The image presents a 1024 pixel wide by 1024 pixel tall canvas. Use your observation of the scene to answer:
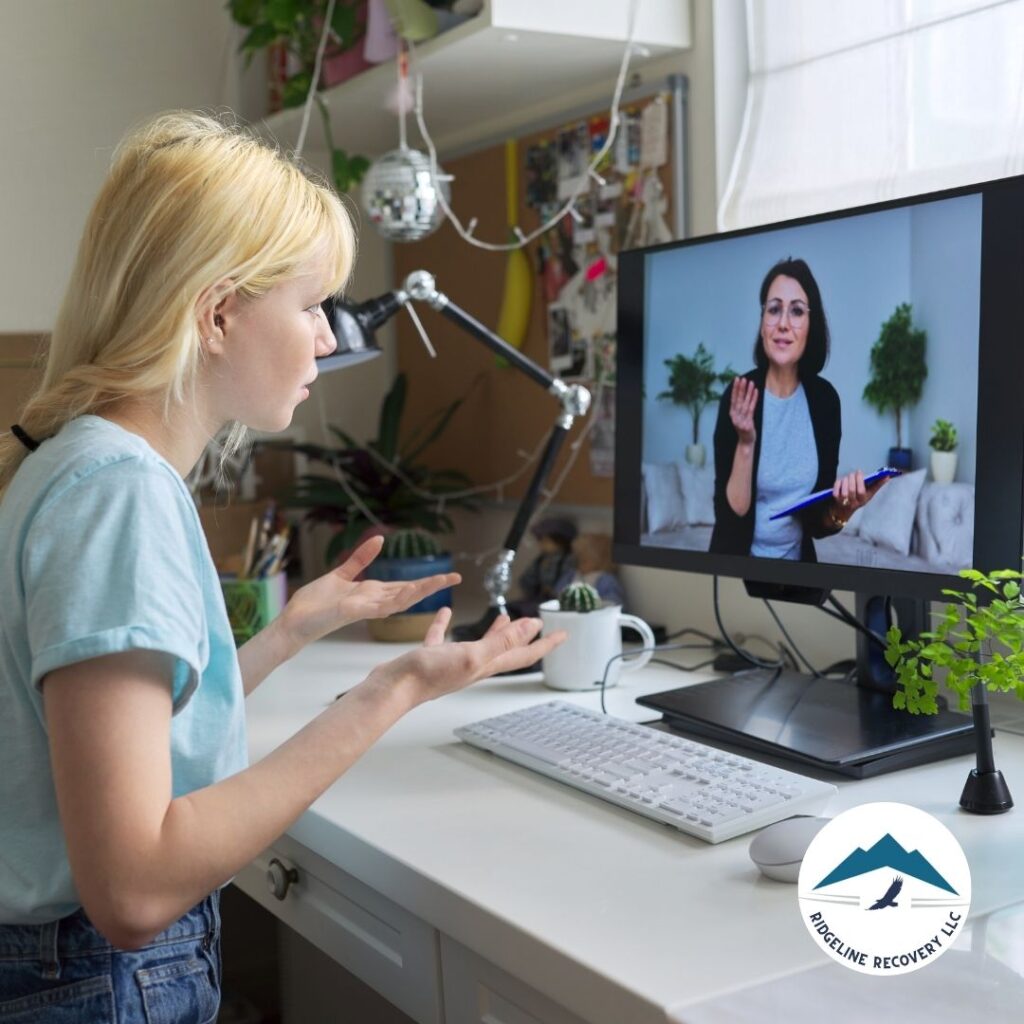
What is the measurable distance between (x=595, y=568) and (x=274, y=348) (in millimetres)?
970

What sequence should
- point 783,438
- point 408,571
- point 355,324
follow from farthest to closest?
point 408,571 → point 355,324 → point 783,438

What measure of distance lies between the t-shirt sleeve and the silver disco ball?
1017 mm

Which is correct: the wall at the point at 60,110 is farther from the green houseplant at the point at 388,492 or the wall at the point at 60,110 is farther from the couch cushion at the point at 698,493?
the couch cushion at the point at 698,493

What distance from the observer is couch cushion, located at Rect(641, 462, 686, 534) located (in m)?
1.44

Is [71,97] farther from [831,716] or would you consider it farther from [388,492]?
[831,716]

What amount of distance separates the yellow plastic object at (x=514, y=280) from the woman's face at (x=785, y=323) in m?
0.76

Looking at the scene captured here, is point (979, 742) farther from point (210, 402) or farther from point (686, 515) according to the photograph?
point (210, 402)

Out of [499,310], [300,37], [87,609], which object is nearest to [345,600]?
[87,609]

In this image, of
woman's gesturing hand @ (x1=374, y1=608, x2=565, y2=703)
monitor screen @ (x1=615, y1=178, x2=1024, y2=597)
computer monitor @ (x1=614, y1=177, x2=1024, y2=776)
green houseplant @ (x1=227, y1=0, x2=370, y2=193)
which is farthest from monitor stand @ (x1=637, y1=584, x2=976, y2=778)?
green houseplant @ (x1=227, y1=0, x2=370, y2=193)

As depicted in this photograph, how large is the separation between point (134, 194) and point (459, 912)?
556mm

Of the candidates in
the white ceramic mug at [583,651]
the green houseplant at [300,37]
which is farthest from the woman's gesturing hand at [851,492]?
the green houseplant at [300,37]

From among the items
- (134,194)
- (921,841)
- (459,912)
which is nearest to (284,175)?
(134,194)

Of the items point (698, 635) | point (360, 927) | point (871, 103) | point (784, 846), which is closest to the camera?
point (784, 846)

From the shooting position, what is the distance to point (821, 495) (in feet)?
4.12
